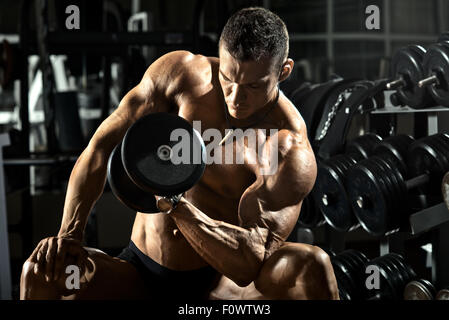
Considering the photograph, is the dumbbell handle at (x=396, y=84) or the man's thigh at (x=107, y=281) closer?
the man's thigh at (x=107, y=281)

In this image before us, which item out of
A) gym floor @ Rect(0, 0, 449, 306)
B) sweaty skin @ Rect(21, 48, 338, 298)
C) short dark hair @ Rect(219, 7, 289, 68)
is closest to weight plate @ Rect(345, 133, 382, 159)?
gym floor @ Rect(0, 0, 449, 306)

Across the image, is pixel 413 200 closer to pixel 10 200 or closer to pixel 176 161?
pixel 176 161

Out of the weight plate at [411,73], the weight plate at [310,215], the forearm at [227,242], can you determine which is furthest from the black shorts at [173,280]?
the weight plate at [411,73]

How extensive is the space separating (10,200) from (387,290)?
137cm

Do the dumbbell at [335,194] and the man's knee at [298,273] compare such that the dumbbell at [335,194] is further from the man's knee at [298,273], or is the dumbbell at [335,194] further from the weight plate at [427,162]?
the man's knee at [298,273]

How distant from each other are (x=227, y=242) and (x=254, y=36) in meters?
0.37

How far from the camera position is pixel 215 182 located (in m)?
1.11

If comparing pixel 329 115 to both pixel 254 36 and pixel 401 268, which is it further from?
pixel 254 36

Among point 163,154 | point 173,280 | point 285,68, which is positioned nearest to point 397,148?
point 285,68

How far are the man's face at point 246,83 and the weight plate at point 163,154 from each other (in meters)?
0.14

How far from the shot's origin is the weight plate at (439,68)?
1.60 m

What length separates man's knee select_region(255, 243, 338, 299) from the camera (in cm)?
102

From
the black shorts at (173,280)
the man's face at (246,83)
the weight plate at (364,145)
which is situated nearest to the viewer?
the man's face at (246,83)

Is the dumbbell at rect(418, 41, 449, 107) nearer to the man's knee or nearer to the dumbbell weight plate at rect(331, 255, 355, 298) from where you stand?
the dumbbell weight plate at rect(331, 255, 355, 298)
